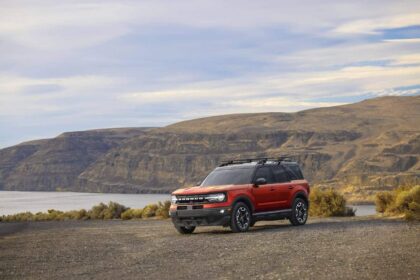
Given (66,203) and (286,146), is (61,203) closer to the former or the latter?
(66,203)

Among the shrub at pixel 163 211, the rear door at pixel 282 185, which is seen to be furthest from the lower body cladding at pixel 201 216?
the shrub at pixel 163 211

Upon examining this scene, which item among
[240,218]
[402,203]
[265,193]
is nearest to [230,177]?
[265,193]

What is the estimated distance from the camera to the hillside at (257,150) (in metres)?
115

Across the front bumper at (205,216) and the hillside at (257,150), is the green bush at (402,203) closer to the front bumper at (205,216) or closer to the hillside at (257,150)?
the front bumper at (205,216)

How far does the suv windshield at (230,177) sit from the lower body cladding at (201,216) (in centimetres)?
121

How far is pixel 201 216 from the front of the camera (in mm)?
18203

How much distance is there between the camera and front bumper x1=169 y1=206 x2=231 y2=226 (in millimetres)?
18016

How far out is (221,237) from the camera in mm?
17094

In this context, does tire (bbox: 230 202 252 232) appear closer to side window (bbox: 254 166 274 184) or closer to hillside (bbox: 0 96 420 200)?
side window (bbox: 254 166 274 184)

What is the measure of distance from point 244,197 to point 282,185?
5.49 ft

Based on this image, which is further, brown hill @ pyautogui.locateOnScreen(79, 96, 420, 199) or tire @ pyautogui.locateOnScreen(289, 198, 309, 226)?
brown hill @ pyautogui.locateOnScreen(79, 96, 420, 199)

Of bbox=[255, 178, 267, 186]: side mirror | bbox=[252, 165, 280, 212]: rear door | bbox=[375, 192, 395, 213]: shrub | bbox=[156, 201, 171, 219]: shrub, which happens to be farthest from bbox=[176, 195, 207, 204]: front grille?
bbox=[156, 201, 171, 219]: shrub

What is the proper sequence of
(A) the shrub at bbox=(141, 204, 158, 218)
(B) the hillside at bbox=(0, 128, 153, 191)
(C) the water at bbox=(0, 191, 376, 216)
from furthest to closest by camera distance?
(B) the hillside at bbox=(0, 128, 153, 191), (C) the water at bbox=(0, 191, 376, 216), (A) the shrub at bbox=(141, 204, 158, 218)

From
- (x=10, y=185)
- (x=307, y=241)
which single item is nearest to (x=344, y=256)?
(x=307, y=241)
